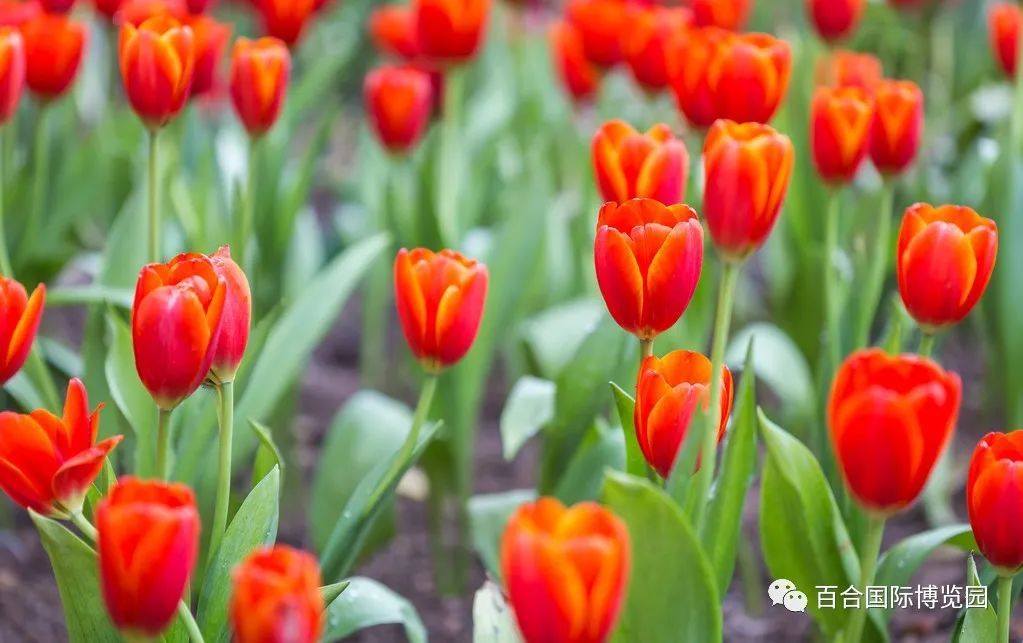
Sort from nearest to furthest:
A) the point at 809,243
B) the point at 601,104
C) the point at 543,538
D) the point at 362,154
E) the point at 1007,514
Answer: the point at 543,538 → the point at 1007,514 → the point at 809,243 → the point at 601,104 → the point at 362,154

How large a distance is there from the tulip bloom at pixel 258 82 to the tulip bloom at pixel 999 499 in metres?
0.88

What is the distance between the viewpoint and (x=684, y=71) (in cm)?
145

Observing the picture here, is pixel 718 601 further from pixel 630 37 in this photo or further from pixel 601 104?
pixel 601 104

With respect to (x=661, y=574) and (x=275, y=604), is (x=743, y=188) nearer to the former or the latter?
(x=661, y=574)

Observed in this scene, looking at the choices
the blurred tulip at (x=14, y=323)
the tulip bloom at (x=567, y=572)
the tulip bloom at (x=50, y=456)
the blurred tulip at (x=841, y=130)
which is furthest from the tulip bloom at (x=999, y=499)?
the blurred tulip at (x=14, y=323)

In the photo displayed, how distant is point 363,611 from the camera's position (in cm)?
121

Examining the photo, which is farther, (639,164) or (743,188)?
(639,164)

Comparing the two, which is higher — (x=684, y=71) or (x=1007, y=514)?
(x=684, y=71)

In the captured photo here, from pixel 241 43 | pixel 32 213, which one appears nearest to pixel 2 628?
pixel 32 213

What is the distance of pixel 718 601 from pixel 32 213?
118 centimetres

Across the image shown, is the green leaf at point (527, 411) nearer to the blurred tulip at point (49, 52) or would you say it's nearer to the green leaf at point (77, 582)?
the green leaf at point (77, 582)

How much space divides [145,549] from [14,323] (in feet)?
1.20

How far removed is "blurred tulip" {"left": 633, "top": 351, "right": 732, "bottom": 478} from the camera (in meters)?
0.93

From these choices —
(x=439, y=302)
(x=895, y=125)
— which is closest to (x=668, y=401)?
(x=439, y=302)
